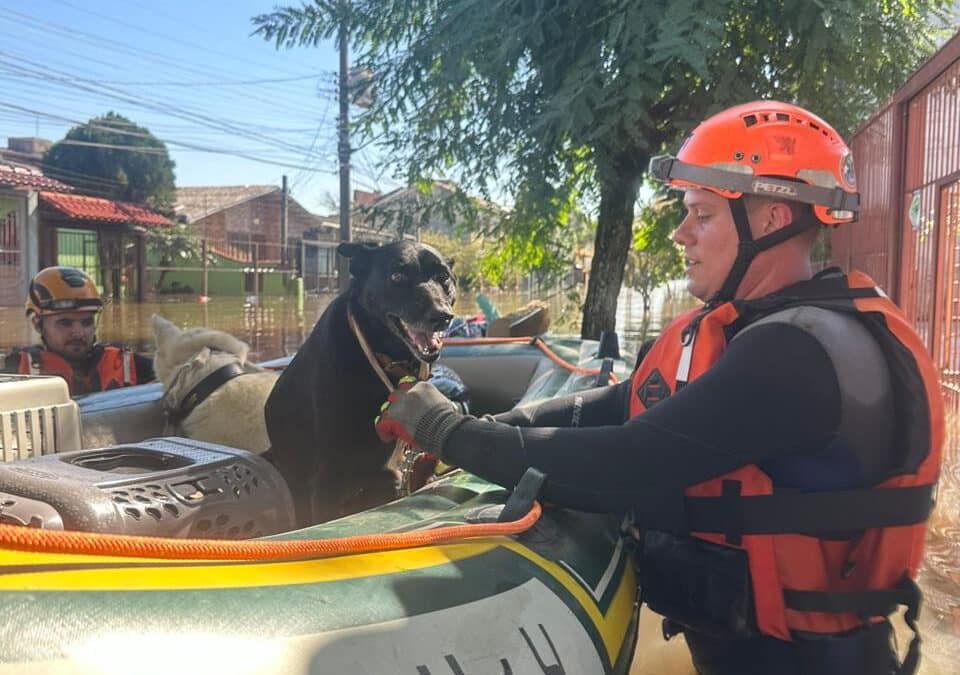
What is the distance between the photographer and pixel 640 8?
222 inches

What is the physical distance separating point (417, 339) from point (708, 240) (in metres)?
1.54

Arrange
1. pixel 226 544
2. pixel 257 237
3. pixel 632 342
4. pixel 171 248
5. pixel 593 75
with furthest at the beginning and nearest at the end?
1. pixel 257 237
2. pixel 171 248
3. pixel 632 342
4. pixel 593 75
5. pixel 226 544

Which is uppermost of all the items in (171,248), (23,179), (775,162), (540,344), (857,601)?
(23,179)

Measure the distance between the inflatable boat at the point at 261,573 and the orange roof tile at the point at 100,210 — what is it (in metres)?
23.3

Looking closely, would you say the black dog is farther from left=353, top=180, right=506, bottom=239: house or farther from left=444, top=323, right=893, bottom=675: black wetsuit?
left=353, top=180, right=506, bottom=239: house

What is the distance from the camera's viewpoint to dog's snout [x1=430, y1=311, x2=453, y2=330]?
3.19 m

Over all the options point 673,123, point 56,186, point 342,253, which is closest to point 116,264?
point 56,186

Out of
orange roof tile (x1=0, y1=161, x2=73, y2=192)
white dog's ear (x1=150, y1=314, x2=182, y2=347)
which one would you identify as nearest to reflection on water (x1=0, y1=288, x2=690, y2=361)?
orange roof tile (x1=0, y1=161, x2=73, y2=192)

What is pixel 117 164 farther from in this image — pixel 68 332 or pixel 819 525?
pixel 819 525

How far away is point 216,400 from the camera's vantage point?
338cm

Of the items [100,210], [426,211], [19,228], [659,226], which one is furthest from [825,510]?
[100,210]

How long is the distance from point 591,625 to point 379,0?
305 inches

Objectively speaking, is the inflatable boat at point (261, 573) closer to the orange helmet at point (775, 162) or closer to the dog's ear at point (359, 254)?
the orange helmet at point (775, 162)

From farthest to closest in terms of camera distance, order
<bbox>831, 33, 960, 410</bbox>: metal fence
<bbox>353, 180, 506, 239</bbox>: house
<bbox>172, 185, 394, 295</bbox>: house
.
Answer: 1. <bbox>172, 185, 394, 295</bbox>: house
2. <bbox>353, 180, 506, 239</bbox>: house
3. <bbox>831, 33, 960, 410</bbox>: metal fence
